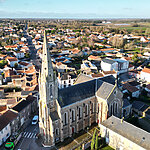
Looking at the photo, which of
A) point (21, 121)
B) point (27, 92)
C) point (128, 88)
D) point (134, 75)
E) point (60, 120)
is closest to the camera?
point (60, 120)

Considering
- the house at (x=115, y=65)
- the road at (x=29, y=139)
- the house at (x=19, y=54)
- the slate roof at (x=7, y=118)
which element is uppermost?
the house at (x=19, y=54)

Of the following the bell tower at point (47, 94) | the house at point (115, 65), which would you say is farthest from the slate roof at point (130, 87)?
the bell tower at point (47, 94)

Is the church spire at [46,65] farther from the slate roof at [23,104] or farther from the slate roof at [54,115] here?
the slate roof at [23,104]

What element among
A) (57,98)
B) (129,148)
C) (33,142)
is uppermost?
(57,98)

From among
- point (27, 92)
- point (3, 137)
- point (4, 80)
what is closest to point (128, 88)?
point (27, 92)

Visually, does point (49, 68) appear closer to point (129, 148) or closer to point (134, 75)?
point (129, 148)

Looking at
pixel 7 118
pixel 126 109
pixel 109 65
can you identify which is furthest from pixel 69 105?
pixel 109 65

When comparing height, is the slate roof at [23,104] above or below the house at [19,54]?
below
